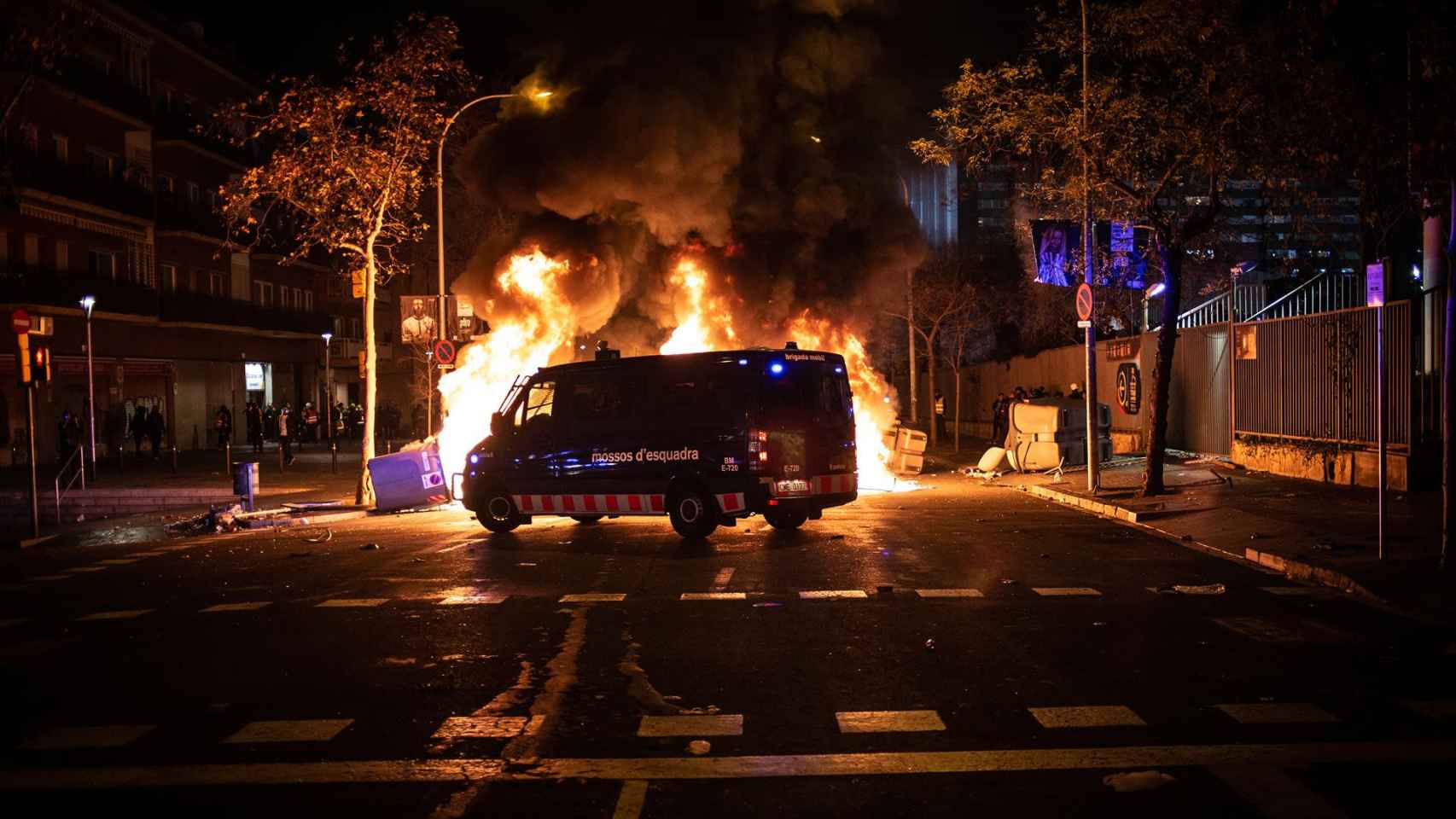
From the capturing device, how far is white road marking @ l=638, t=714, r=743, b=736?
612 cm

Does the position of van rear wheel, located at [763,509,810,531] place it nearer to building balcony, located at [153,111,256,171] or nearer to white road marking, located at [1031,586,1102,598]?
white road marking, located at [1031,586,1102,598]

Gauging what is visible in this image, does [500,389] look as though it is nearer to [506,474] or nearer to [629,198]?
[629,198]

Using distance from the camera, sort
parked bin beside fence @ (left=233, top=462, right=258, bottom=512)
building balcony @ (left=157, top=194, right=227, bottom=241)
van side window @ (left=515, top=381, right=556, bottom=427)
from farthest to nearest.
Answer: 1. building balcony @ (left=157, top=194, right=227, bottom=241)
2. parked bin beside fence @ (left=233, top=462, right=258, bottom=512)
3. van side window @ (left=515, top=381, right=556, bottom=427)

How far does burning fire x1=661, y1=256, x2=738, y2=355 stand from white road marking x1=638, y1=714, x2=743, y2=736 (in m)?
19.8

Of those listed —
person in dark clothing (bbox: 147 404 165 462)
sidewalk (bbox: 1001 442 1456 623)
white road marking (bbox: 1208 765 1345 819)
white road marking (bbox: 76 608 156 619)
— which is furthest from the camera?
person in dark clothing (bbox: 147 404 165 462)

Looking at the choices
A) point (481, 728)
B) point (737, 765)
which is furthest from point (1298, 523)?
point (481, 728)

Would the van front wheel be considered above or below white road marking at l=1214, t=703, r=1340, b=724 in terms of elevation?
above

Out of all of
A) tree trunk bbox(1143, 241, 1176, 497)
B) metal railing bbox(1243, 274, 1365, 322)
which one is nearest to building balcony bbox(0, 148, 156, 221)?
tree trunk bbox(1143, 241, 1176, 497)

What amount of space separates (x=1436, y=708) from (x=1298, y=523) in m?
8.50

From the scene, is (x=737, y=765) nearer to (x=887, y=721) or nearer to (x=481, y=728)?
(x=887, y=721)

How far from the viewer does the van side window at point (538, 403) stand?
628 inches

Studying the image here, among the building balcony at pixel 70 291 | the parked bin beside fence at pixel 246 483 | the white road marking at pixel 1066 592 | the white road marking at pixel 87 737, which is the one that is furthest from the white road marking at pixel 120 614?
the building balcony at pixel 70 291

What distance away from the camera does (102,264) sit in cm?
3759

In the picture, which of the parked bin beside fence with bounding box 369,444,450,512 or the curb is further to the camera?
the parked bin beside fence with bounding box 369,444,450,512
